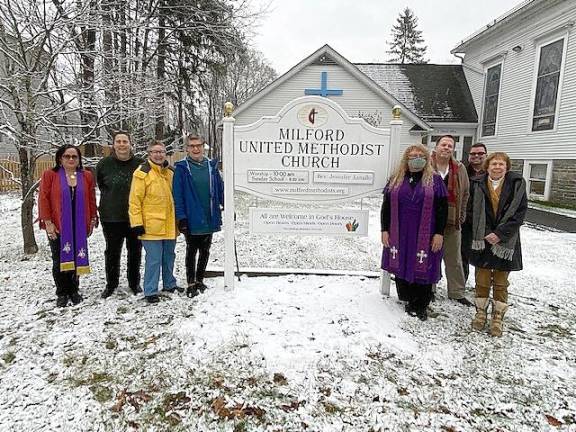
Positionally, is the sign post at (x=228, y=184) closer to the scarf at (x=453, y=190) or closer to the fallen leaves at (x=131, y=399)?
the fallen leaves at (x=131, y=399)

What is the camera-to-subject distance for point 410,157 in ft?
11.1

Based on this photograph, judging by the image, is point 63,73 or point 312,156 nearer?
point 312,156

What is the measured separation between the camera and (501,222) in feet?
10.3

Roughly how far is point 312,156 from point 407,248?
4.42 ft

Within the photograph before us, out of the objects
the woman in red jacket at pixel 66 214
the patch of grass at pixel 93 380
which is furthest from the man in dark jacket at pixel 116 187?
the patch of grass at pixel 93 380

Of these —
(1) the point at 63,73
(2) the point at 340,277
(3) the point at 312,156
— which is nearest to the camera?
(3) the point at 312,156

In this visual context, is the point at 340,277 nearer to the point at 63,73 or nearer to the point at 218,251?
the point at 218,251

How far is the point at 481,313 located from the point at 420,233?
3.00ft

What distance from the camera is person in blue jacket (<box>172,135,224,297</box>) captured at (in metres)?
3.69

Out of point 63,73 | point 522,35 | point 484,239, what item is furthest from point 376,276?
point 522,35

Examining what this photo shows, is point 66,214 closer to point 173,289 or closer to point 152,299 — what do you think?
point 152,299

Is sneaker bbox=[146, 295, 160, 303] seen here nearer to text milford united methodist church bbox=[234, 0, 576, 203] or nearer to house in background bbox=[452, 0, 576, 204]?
text milford united methodist church bbox=[234, 0, 576, 203]

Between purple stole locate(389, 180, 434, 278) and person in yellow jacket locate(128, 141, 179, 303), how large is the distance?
214 centimetres

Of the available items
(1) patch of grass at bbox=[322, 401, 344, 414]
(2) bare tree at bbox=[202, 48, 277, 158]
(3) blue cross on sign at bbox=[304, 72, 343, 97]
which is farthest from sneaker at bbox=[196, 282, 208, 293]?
(2) bare tree at bbox=[202, 48, 277, 158]
